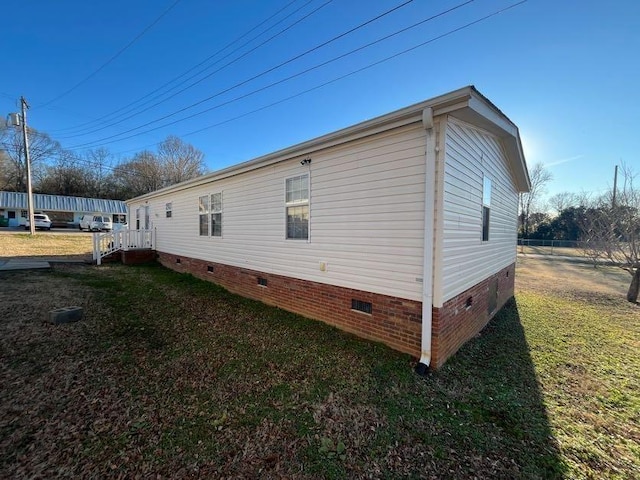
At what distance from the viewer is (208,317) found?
555cm

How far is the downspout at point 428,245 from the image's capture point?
3652mm

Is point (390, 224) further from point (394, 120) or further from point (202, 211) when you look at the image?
point (202, 211)

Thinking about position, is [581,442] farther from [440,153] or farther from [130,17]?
[130,17]

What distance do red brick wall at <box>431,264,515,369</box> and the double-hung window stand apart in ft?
20.7

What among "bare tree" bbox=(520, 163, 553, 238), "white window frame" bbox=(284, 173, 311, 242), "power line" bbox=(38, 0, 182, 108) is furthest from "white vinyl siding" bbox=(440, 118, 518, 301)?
"bare tree" bbox=(520, 163, 553, 238)

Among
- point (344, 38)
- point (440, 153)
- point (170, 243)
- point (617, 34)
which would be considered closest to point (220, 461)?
point (440, 153)

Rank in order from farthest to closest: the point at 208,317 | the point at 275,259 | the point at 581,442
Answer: the point at 275,259 → the point at 208,317 → the point at 581,442

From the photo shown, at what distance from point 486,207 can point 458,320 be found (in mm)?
2697

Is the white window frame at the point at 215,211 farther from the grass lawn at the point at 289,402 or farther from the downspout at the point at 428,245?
the downspout at the point at 428,245

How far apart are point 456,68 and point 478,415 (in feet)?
19.7

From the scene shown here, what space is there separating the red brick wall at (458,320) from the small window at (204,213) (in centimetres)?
716

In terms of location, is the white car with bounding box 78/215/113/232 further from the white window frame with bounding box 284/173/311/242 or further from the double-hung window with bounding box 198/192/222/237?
the white window frame with bounding box 284/173/311/242

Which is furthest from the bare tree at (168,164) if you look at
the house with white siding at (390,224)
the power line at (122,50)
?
the house with white siding at (390,224)

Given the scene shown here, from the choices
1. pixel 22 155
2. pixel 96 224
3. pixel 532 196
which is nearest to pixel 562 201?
pixel 532 196
